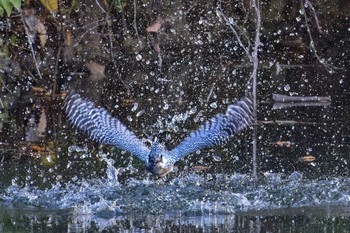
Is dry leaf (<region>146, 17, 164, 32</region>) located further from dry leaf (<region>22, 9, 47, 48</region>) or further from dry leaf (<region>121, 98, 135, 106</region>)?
dry leaf (<region>22, 9, 47, 48</region>)

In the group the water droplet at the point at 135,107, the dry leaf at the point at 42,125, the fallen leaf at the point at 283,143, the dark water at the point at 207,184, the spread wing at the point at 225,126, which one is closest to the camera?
the dark water at the point at 207,184

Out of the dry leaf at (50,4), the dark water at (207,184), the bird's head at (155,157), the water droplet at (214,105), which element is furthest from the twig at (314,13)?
the bird's head at (155,157)

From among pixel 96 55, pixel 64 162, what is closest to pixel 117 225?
pixel 64 162

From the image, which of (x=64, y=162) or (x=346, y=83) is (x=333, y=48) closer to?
(x=346, y=83)

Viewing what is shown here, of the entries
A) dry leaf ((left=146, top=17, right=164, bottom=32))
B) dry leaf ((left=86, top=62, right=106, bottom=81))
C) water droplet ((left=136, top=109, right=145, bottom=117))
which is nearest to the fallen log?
water droplet ((left=136, top=109, right=145, bottom=117))

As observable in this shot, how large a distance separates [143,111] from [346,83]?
5.84 feet

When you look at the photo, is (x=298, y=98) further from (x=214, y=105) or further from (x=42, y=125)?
(x=42, y=125)

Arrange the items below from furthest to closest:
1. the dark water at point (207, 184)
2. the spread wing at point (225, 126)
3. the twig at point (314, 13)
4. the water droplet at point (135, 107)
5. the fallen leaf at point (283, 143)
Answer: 1. the twig at point (314, 13)
2. the water droplet at point (135, 107)
3. the fallen leaf at point (283, 143)
4. the spread wing at point (225, 126)
5. the dark water at point (207, 184)

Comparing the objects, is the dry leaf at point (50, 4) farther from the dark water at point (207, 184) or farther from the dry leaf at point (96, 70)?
the dark water at point (207, 184)

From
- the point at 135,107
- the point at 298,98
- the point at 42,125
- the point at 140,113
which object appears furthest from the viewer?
the point at 298,98

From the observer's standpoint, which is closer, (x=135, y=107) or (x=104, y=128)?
(x=104, y=128)

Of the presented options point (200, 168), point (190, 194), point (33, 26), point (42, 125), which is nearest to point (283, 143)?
point (200, 168)

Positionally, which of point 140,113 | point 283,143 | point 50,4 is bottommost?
point 283,143

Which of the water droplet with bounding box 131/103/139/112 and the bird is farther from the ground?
the water droplet with bounding box 131/103/139/112
